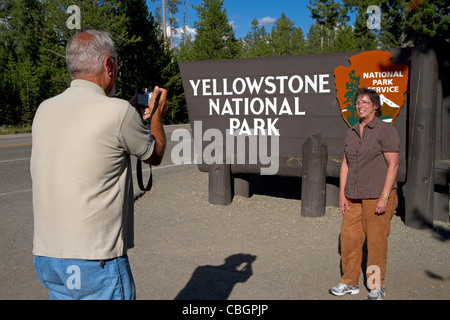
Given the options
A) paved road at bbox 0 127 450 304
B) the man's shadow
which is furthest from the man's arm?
the man's shadow

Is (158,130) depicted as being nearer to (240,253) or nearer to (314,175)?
(240,253)

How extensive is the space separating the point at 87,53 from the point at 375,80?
4896mm

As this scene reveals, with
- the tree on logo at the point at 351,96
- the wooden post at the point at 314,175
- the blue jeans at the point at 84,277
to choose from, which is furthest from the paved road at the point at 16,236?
the tree on logo at the point at 351,96

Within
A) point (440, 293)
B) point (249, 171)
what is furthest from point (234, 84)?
point (440, 293)

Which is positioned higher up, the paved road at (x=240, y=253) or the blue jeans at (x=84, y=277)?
the blue jeans at (x=84, y=277)

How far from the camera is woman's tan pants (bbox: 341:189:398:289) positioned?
3852 mm

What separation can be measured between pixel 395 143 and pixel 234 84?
3.82m

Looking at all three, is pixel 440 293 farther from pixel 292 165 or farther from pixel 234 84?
pixel 234 84

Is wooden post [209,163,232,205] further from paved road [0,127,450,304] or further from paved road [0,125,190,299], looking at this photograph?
paved road [0,125,190,299]

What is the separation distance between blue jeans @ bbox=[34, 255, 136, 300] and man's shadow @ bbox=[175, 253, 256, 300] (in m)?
1.93

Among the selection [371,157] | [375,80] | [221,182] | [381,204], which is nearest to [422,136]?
[375,80]

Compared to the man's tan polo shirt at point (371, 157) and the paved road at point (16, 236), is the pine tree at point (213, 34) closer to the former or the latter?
the paved road at point (16, 236)

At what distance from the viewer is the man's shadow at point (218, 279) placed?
4.02m

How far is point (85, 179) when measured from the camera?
6.63 ft
